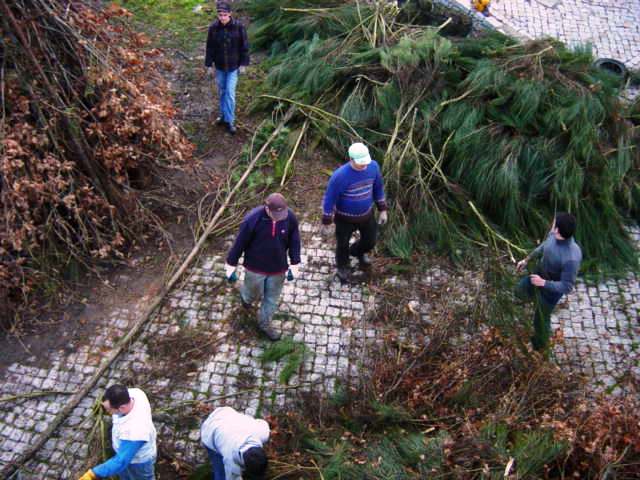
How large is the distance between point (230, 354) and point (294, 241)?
126cm

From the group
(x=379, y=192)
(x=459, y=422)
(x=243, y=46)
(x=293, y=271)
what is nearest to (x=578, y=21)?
(x=243, y=46)

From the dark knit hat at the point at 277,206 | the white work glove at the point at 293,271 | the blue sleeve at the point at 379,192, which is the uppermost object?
the dark knit hat at the point at 277,206

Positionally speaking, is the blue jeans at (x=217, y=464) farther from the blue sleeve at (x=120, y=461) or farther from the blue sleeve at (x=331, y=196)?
the blue sleeve at (x=331, y=196)

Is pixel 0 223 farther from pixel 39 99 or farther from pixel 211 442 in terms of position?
pixel 211 442

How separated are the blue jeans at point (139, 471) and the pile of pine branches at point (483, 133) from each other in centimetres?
347

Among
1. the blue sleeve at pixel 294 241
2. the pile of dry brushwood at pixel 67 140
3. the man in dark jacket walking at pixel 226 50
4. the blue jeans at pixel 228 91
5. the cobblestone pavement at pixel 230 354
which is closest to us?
the cobblestone pavement at pixel 230 354

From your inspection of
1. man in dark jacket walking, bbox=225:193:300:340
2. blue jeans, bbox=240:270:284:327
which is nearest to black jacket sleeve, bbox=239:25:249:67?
man in dark jacket walking, bbox=225:193:300:340

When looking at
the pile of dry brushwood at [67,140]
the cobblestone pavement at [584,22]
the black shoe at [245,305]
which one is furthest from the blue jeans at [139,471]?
the cobblestone pavement at [584,22]

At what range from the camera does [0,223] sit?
5840 mm

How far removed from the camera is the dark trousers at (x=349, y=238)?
21.0ft

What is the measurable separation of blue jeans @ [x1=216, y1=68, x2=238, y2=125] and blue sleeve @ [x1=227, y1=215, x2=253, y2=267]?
3126 millimetres

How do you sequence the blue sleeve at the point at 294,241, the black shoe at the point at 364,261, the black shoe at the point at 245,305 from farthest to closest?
the black shoe at the point at 364,261, the black shoe at the point at 245,305, the blue sleeve at the point at 294,241

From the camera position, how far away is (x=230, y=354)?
19.7 ft

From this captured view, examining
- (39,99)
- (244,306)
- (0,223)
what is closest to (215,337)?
(244,306)
